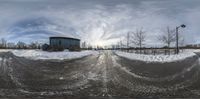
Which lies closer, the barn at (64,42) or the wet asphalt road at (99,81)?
the wet asphalt road at (99,81)

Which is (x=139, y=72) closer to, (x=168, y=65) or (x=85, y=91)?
(x=168, y=65)

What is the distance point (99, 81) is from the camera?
19531 mm

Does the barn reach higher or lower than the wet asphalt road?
higher

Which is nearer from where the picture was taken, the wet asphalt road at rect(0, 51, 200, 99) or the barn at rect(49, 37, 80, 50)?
the wet asphalt road at rect(0, 51, 200, 99)

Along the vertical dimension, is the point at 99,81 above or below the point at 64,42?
below

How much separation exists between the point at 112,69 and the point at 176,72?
435cm

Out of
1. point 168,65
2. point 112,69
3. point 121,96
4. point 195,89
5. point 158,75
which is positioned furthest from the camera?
point 168,65

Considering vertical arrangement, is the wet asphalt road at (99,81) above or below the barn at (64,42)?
below

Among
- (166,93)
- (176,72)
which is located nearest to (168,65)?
(176,72)

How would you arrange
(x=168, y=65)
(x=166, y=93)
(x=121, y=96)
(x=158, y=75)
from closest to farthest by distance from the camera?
(x=121, y=96), (x=166, y=93), (x=158, y=75), (x=168, y=65)

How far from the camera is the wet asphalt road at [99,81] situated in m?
16.5

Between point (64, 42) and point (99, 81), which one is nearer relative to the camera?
point (99, 81)

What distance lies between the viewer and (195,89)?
17.9 meters

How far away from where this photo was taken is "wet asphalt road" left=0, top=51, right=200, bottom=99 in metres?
16.5
